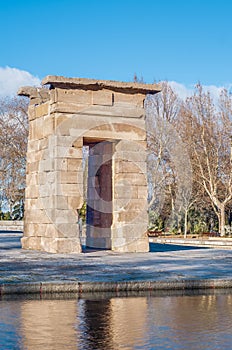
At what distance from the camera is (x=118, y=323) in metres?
8.64

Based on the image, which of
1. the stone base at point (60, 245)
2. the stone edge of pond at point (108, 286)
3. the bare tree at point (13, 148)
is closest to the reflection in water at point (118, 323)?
the stone edge of pond at point (108, 286)

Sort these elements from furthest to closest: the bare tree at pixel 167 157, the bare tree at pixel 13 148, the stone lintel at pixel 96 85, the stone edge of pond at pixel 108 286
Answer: the bare tree at pixel 13 148 → the bare tree at pixel 167 157 → the stone lintel at pixel 96 85 → the stone edge of pond at pixel 108 286

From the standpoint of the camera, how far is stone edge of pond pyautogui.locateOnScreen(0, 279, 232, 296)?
11484 mm

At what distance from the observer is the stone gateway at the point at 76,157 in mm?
18625

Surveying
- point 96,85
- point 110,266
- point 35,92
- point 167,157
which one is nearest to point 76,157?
point 96,85

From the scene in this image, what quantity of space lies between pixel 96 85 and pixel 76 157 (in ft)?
7.16

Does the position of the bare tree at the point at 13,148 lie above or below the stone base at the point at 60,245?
above

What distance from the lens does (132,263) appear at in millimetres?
15562

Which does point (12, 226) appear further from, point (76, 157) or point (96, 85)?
point (96, 85)

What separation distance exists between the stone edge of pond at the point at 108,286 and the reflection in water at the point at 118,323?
0.66 m

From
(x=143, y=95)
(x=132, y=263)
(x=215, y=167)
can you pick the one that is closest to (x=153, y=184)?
(x=215, y=167)

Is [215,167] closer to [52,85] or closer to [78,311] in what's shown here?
[52,85]

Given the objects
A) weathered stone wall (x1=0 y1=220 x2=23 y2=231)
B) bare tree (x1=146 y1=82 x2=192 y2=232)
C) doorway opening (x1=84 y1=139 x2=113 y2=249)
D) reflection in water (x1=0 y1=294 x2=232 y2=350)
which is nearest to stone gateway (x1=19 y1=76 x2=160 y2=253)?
doorway opening (x1=84 y1=139 x2=113 y2=249)

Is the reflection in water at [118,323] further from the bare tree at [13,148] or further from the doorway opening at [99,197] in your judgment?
the bare tree at [13,148]
